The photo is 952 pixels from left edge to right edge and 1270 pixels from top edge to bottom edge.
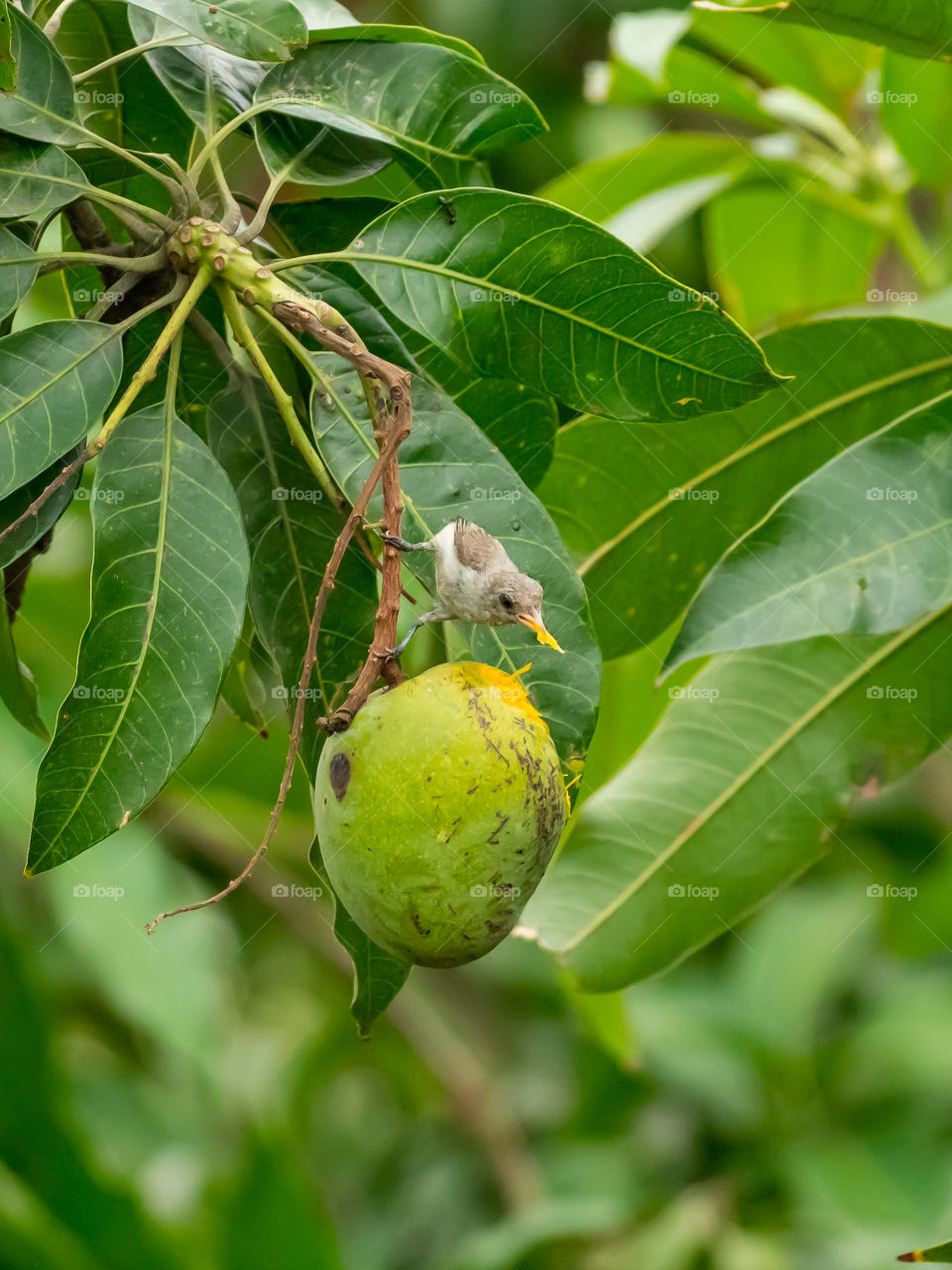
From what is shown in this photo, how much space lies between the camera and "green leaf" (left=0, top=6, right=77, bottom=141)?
0.78 metres

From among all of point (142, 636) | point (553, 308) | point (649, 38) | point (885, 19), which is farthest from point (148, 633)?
point (649, 38)

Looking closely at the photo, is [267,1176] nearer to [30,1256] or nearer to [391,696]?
[30,1256]

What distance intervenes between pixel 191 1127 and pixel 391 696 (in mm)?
2032

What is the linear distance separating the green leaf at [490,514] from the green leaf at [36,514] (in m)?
0.18

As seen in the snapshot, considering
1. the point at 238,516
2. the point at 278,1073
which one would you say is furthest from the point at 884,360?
the point at 278,1073

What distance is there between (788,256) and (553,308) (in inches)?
51.5

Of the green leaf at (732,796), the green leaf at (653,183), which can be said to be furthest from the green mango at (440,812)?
the green leaf at (653,183)

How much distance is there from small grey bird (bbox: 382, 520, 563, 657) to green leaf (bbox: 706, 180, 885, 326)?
4.47ft

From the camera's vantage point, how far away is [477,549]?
73 centimetres

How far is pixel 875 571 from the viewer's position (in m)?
1.02

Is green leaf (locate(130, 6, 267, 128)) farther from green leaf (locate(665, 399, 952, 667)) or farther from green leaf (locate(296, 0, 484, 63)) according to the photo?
green leaf (locate(665, 399, 952, 667))

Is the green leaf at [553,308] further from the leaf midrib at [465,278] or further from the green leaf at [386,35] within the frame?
the green leaf at [386,35]

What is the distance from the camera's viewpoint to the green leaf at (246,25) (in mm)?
791

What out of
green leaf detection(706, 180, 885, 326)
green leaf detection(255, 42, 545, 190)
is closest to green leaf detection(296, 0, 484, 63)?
green leaf detection(255, 42, 545, 190)
